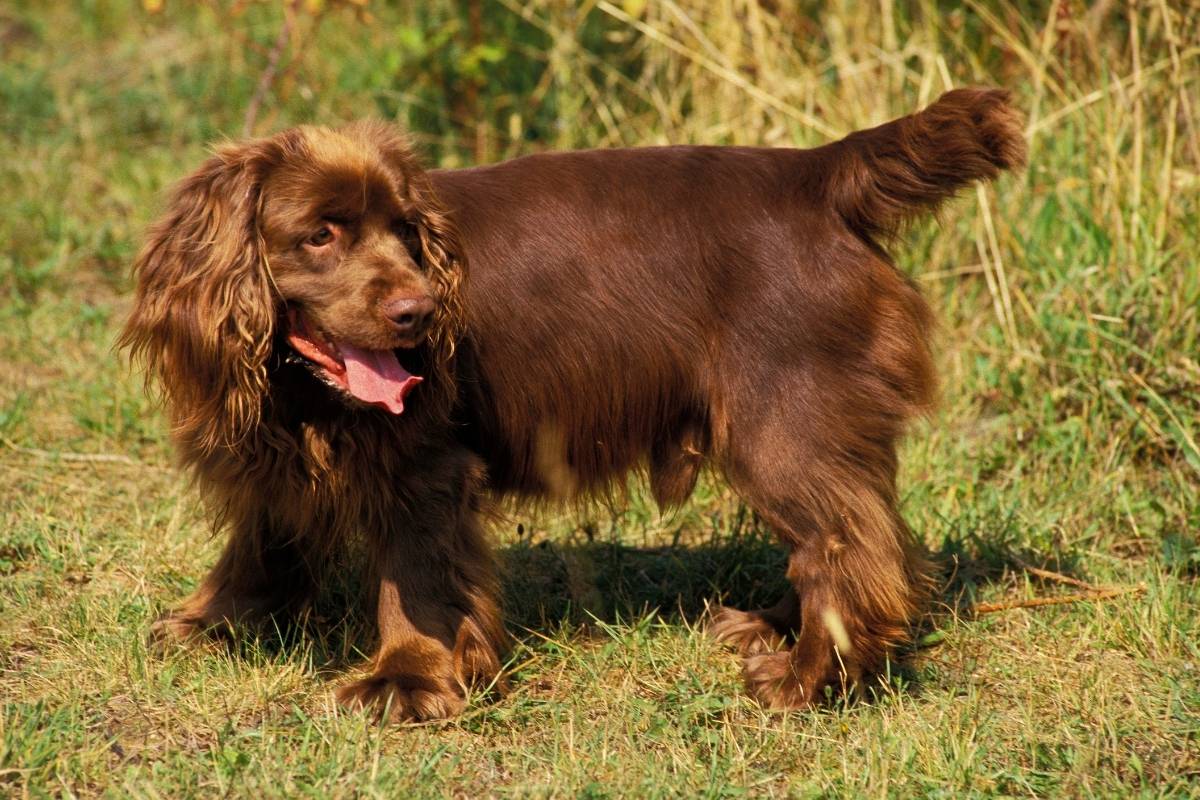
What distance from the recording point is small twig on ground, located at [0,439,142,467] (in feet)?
15.6

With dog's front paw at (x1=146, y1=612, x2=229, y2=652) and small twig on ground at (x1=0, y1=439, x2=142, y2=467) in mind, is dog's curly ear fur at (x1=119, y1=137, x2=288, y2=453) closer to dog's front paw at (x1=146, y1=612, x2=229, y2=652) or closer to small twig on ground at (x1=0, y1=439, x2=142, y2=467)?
dog's front paw at (x1=146, y1=612, x2=229, y2=652)

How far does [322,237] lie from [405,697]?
3.55 feet

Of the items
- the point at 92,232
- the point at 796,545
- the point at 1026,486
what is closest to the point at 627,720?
the point at 796,545

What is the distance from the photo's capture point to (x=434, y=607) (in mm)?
3457

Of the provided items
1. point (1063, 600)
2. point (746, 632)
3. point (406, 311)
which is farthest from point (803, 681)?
point (406, 311)

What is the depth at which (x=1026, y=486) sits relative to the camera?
473 centimetres

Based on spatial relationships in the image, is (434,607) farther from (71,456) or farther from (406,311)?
(71,456)

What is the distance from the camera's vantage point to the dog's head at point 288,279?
3064mm

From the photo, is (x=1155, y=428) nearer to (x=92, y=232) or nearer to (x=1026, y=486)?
(x=1026, y=486)

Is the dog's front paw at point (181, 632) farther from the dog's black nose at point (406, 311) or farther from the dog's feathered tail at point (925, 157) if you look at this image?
the dog's feathered tail at point (925, 157)

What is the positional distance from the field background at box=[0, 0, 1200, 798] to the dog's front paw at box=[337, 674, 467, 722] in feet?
0.18

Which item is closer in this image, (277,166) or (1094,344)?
(277,166)

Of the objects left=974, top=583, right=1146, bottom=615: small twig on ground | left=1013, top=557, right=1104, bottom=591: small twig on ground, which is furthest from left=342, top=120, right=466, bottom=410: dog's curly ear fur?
left=1013, top=557, right=1104, bottom=591: small twig on ground

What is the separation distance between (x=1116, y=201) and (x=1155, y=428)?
879 millimetres
